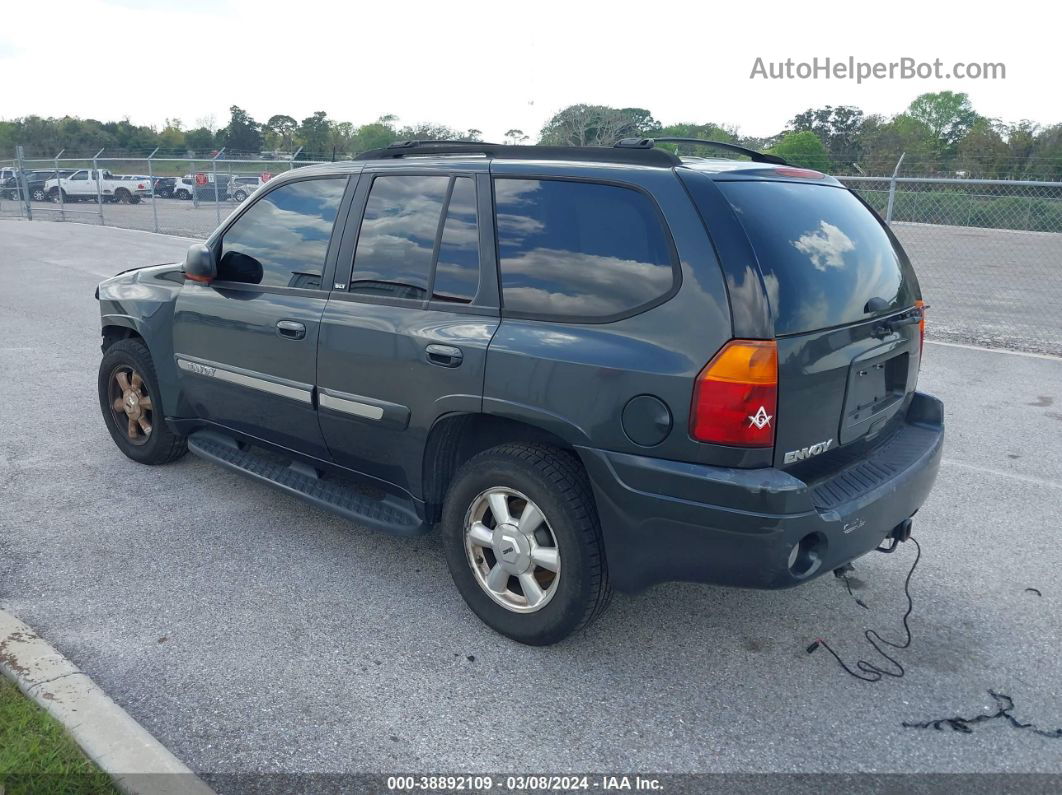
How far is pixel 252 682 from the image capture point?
3125 mm

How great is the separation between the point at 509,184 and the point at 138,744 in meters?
2.35

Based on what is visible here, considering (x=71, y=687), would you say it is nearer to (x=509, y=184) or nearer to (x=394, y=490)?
(x=394, y=490)

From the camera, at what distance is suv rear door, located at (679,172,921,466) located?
2867mm

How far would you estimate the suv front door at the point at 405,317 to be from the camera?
338cm

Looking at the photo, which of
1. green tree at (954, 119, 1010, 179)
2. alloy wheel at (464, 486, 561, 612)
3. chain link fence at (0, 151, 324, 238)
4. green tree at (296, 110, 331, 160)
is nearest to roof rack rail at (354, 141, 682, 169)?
alloy wheel at (464, 486, 561, 612)

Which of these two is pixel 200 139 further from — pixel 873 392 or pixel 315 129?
pixel 873 392

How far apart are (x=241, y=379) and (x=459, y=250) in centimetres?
151

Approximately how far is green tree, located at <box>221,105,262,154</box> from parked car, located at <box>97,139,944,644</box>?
6393 cm

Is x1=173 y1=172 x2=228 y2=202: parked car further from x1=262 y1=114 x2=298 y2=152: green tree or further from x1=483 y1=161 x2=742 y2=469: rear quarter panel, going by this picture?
x1=483 y1=161 x2=742 y2=469: rear quarter panel

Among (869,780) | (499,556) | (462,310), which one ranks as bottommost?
(869,780)

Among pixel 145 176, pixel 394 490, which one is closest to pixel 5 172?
pixel 145 176

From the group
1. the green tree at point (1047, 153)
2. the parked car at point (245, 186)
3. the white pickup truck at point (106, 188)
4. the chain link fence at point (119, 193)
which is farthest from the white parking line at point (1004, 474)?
the white pickup truck at point (106, 188)

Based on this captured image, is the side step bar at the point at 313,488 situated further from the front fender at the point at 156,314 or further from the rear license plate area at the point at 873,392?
the rear license plate area at the point at 873,392

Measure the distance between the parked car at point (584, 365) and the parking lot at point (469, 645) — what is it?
11.2 inches
